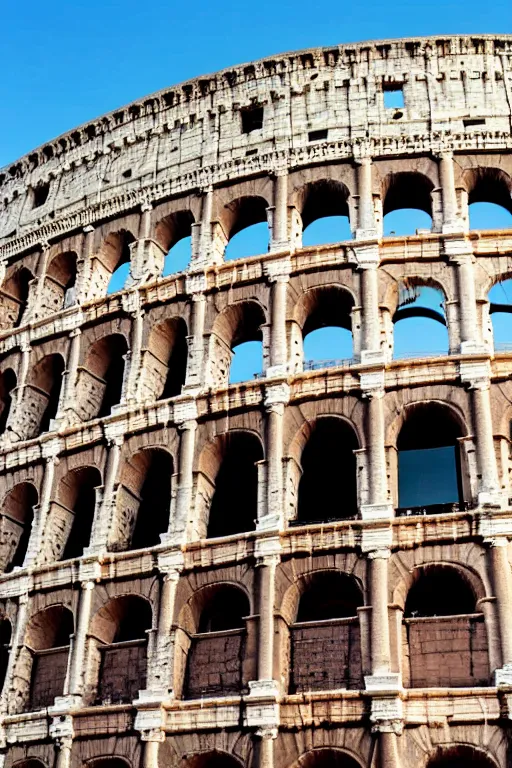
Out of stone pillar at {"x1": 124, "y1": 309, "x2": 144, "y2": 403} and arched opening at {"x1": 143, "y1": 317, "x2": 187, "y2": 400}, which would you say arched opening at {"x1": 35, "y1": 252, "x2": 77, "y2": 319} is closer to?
stone pillar at {"x1": 124, "y1": 309, "x2": 144, "y2": 403}

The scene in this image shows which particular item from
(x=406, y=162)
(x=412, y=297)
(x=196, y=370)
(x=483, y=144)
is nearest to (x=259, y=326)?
(x=196, y=370)

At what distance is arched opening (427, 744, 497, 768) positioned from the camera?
15109 mm

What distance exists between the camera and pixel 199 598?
58.9ft

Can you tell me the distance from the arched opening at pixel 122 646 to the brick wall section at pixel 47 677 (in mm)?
808

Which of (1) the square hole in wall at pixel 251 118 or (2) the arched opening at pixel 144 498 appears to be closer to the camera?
(2) the arched opening at pixel 144 498

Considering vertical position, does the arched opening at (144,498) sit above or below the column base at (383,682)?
above

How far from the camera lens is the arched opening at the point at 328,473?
750 inches

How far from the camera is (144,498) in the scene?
67.5 feet

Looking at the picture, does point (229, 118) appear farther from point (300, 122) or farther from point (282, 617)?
point (282, 617)

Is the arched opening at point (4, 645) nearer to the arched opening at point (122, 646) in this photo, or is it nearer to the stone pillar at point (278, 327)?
the arched opening at point (122, 646)

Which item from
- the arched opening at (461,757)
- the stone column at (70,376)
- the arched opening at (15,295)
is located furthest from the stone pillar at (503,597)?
the arched opening at (15,295)

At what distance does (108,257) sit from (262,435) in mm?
7880

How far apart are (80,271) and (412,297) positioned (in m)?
8.48

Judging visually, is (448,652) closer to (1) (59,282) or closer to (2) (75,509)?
(2) (75,509)
